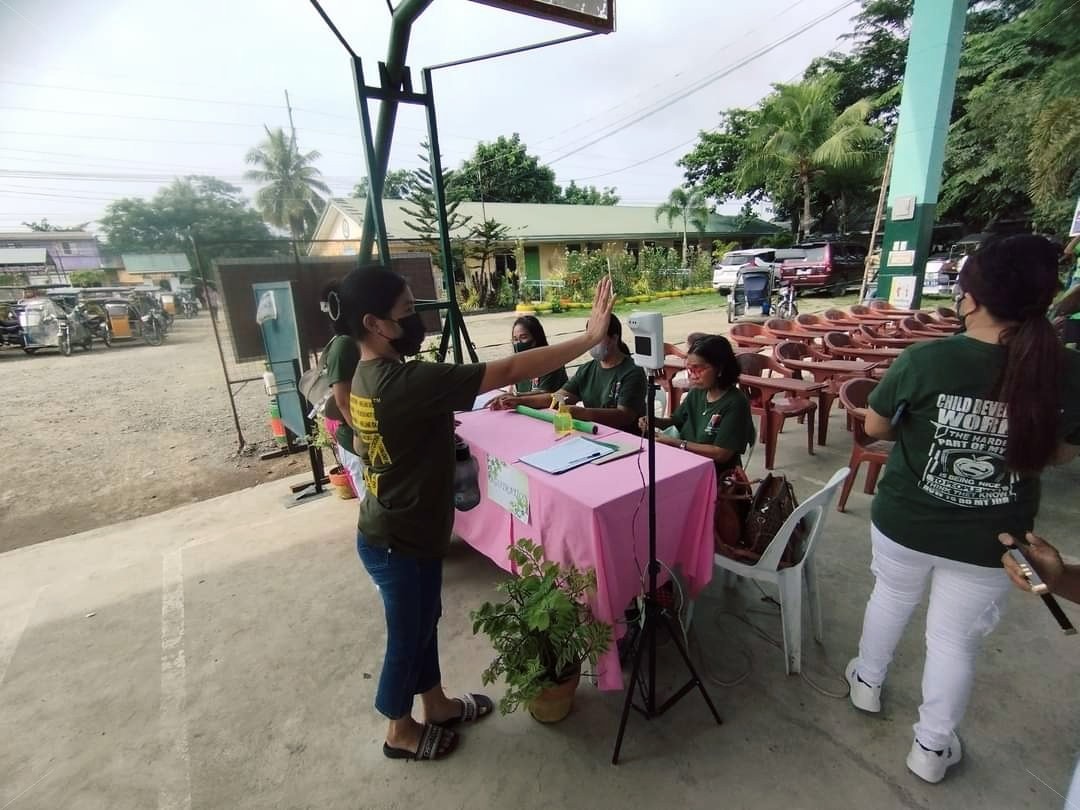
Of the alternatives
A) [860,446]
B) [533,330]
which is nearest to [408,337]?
[533,330]

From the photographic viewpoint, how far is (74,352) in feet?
42.3

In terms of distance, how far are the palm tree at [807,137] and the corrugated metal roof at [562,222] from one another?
482 centimetres

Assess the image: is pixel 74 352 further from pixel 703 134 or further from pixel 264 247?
pixel 703 134

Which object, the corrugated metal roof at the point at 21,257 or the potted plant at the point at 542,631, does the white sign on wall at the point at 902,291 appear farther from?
the corrugated metal roof at the point at 21,257

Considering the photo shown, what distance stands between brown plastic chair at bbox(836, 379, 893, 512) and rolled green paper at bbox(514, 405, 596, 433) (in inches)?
73.8

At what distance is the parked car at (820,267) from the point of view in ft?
47.5

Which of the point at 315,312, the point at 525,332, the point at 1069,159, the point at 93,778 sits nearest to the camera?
the point at 93,778

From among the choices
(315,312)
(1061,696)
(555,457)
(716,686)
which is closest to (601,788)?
(716,686)

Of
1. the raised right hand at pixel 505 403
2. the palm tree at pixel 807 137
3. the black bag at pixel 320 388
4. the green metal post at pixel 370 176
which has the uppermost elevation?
the palm tree at pixel 807 137

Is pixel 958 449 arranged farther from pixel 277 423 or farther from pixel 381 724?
pixel 277 423

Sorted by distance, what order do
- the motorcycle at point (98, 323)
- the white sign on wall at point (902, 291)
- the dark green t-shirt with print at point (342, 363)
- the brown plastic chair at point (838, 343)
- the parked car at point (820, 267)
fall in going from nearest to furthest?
the dark green t-shirt with print at point (342, 363) → the brown plastic chair at point (838, 343) → the white sign on wall at point (902, 291) → the motorcycle at point (98, 323) → the parked car at point (820, 267)

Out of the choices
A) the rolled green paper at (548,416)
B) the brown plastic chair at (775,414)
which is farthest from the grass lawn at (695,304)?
the rolled green paper at (548,416)

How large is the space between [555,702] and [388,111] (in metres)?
3.14

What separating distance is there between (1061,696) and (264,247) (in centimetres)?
535
